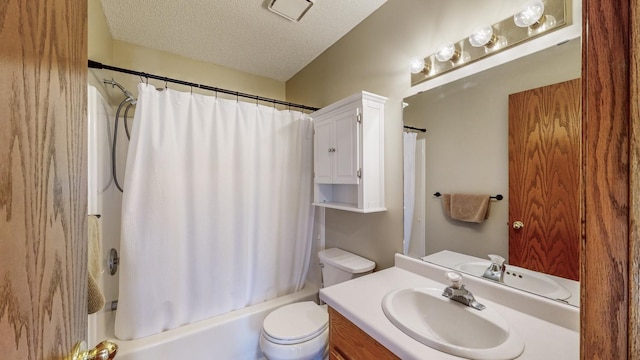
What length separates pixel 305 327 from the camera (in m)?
1.37

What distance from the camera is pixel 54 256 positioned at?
1.25ft

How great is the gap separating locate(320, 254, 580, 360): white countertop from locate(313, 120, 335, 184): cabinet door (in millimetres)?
776

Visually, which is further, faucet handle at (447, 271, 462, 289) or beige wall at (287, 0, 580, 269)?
beige wall at (287, 0, 580, 269)

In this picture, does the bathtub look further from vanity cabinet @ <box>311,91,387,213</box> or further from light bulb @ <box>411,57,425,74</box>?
light bulb @ <box>411,57,425,74</box>

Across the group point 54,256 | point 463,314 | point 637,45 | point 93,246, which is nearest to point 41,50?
point 54,256

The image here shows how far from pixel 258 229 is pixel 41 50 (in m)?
1.55

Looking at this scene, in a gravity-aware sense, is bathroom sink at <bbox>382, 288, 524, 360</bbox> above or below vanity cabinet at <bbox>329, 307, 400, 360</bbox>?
above

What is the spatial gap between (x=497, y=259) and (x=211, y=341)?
1672mm

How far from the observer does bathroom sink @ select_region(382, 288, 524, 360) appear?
0.71m

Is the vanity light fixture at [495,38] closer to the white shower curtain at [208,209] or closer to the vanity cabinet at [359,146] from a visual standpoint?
the vanity cabinet at [359,146]

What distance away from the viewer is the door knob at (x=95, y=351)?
485 millimetres

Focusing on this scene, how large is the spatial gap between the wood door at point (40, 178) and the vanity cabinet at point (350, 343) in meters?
0.82

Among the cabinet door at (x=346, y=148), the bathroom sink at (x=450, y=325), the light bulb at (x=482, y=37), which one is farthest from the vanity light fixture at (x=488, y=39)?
the bathroom sink at (x=450, y=325)

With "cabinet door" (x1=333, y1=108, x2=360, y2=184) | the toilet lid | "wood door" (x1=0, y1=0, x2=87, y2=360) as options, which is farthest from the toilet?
"wood door" (x1=0, y1=0, x2=87, y2=360)
